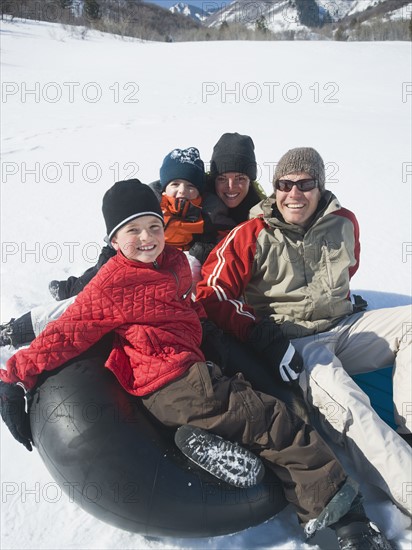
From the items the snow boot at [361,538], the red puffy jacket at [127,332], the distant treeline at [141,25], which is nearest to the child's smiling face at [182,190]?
the red puffy jacket at [127,332]

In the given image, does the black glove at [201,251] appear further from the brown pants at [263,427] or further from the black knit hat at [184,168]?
the brown pants at [263,427]

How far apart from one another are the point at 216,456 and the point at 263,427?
216 millimetres

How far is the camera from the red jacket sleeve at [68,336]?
1749 mm

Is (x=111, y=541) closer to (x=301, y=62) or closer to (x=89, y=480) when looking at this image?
(x=89, y=480)

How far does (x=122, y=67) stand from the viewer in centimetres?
1434

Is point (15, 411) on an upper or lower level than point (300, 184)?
lower

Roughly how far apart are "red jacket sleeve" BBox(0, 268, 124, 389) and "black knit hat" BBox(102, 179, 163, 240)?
25 centimetres

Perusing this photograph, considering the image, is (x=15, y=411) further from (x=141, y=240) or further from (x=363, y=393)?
(x=363, y=393)

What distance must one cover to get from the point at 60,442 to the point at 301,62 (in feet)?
48.4

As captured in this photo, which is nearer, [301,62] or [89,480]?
[89,480]

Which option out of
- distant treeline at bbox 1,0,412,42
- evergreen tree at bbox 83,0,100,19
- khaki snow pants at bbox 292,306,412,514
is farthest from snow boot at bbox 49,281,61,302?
evergreen tree at bbox 83,0,100,19

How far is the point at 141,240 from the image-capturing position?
73.6 inches

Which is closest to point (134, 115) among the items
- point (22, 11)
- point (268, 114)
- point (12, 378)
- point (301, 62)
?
point (268, 114)

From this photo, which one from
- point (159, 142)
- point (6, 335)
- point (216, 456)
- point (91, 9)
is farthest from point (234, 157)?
point (91, 9)
